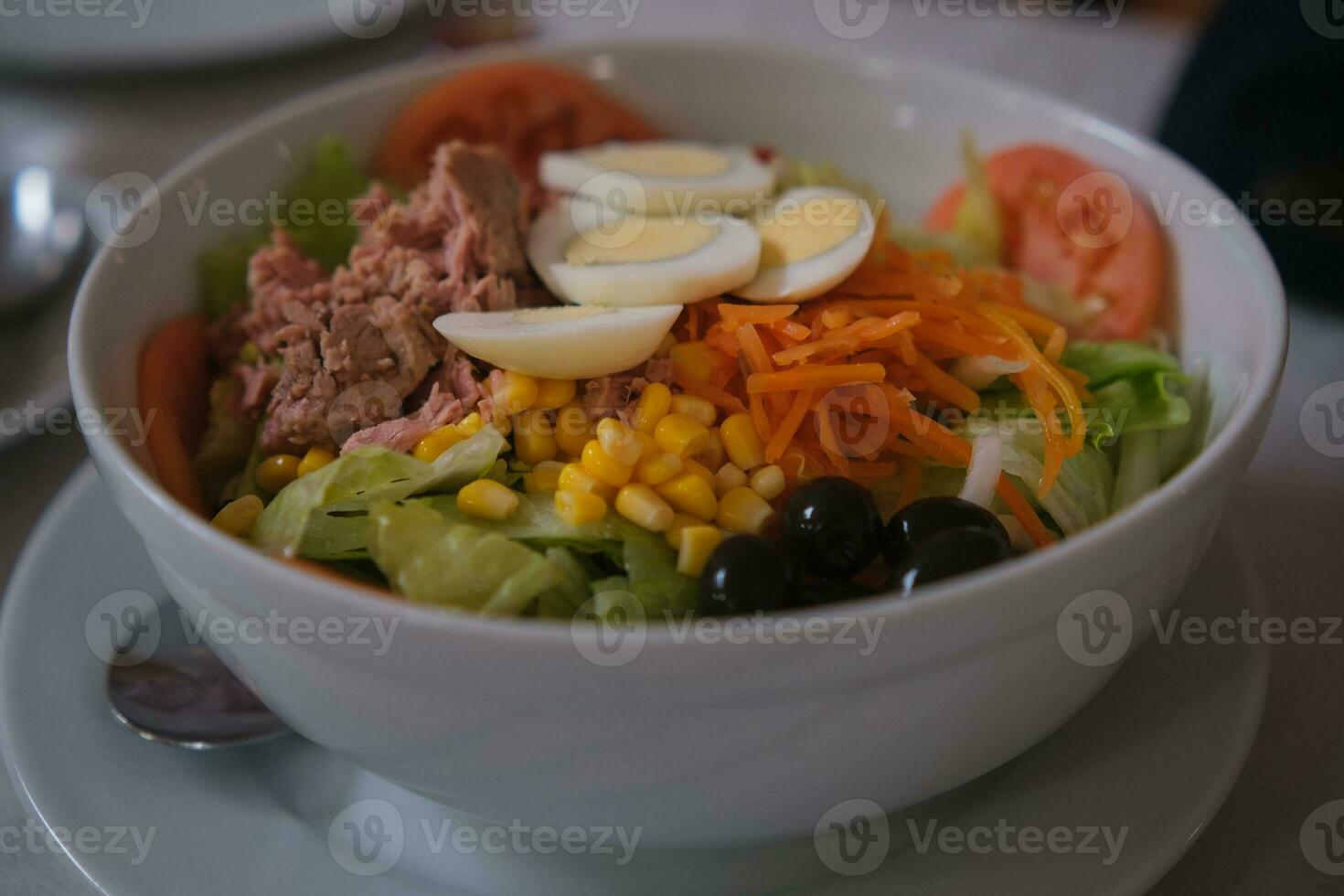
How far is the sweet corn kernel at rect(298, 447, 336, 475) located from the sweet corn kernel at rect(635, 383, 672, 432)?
0.55 metres

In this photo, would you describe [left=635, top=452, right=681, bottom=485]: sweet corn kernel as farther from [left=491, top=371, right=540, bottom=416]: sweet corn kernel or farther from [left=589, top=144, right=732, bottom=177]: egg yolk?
[left=589, top=144, right=732, bottom=177]: egg yolk

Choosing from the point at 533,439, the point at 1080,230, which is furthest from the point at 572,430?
the point at 1080,230

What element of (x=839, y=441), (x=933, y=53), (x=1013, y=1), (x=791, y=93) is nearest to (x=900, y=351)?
(x=839, y=441)

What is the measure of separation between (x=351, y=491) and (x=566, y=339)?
17.4 inches

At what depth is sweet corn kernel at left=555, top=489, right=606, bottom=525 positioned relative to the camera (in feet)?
5.77

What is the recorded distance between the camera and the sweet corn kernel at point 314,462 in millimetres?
1924

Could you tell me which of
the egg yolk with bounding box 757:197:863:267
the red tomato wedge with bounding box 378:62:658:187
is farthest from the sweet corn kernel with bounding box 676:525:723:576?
the red tomato wedge with bounding box 378:62:658:187

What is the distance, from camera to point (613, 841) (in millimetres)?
1611

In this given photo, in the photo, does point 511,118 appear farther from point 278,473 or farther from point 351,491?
point 351,491

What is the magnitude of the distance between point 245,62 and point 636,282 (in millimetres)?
2479

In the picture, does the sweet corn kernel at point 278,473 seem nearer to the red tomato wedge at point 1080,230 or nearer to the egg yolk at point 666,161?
the egg yolk at point 666,161

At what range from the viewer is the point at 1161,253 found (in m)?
2.42

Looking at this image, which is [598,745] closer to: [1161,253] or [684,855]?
[684,855]

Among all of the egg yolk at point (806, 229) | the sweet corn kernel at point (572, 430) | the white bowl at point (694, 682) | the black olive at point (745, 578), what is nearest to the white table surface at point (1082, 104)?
the white bowl at point (694, 682)
